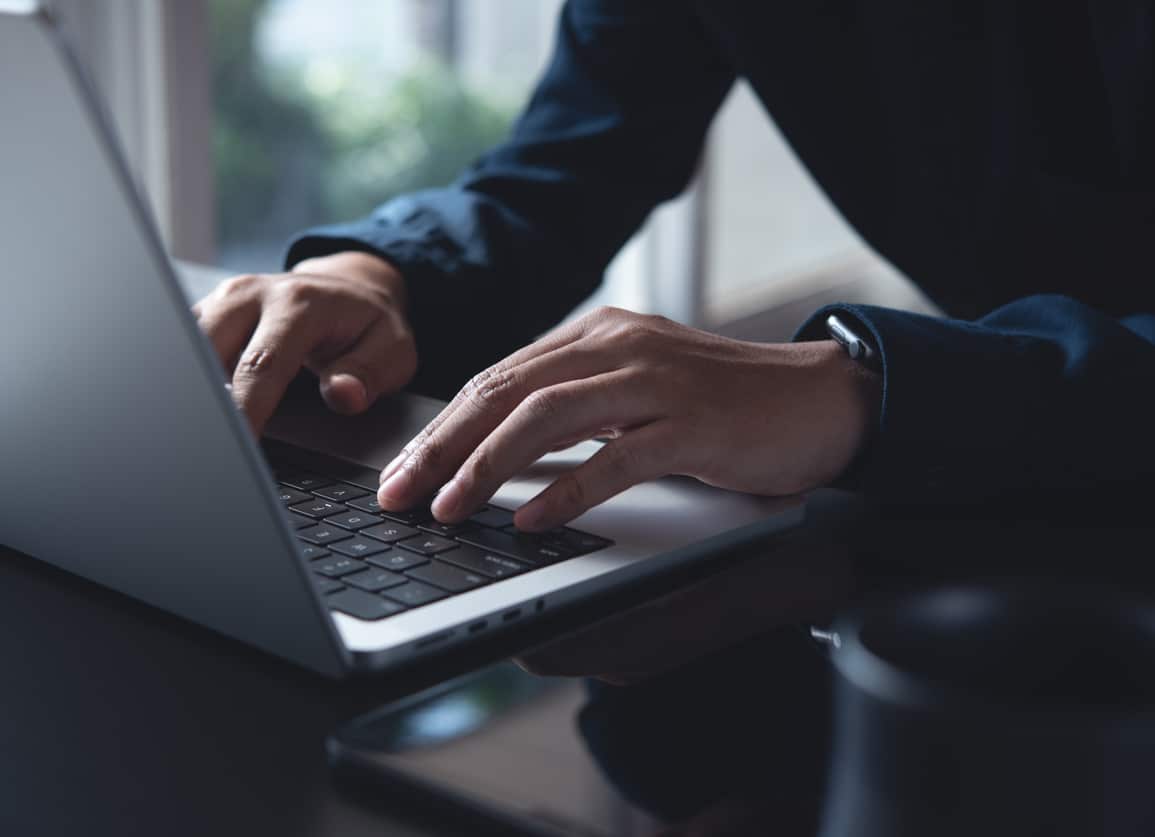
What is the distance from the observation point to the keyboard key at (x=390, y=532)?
0.53 metres

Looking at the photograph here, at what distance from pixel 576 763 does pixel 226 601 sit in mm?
154

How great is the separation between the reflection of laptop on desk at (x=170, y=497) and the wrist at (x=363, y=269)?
32cm

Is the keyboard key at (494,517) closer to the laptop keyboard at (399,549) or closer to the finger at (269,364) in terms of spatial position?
the laptop keyboard at (399,549)

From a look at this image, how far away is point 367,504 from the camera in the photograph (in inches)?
22.7

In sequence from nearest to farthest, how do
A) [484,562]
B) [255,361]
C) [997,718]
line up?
[997,718], [484,562], [255,361]

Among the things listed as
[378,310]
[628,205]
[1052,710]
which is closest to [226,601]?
[1052,710]

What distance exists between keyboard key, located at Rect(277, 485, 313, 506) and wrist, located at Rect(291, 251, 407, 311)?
300mm

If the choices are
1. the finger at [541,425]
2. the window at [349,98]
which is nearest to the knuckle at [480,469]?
the finger at [541,425]

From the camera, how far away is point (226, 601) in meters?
0.44

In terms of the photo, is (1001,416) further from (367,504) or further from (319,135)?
(319,135)

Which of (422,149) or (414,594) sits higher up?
(414,594)

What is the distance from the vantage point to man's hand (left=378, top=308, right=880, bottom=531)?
558 millimetres

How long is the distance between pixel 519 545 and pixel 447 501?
1.6 inches

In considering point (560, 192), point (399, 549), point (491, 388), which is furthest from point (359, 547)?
point (560, 192)
